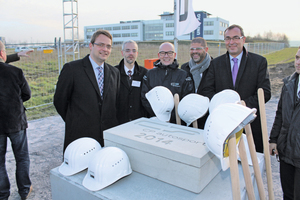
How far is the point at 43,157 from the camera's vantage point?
3896mm

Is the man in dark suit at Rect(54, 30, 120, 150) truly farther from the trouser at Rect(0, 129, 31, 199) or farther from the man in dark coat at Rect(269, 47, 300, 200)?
the man in dark coat at Rect(269, 47, 300, 200)

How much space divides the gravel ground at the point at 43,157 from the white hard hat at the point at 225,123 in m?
2.51

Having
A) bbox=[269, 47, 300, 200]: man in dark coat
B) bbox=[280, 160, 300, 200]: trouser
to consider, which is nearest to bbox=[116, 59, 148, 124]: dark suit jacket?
bbox=[269, 47, 300, 200]: man in dark coat

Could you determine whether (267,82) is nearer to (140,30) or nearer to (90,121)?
(90,121)

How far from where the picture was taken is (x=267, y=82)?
2584 millimetres

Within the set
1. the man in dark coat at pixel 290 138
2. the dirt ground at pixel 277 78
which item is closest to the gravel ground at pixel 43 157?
the man in dark coat at pixel 290 138

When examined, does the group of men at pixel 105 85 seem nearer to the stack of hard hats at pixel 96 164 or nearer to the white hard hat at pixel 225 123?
the stack of hard hats at pixel 96 164

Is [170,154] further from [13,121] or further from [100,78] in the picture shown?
[13,121]

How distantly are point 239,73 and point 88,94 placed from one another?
6.10 ft

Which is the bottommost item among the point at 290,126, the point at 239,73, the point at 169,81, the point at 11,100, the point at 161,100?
the point at 290,126

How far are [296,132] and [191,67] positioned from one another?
2.13m

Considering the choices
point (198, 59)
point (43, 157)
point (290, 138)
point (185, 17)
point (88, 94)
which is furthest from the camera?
point (185, 17)

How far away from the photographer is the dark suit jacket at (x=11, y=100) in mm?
2553

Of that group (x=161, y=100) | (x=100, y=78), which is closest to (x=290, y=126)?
(x=161, y=100)
